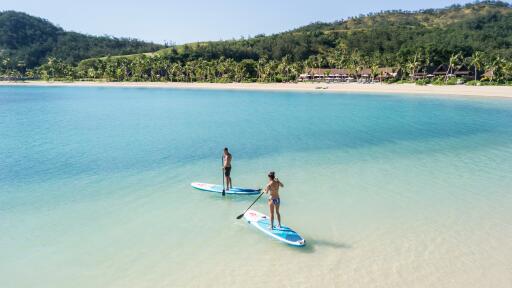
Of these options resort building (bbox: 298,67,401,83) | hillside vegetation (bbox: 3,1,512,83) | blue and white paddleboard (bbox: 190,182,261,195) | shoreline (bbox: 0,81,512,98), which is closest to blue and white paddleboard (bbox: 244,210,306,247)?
blue and white paddleboard (bbox: 190,182,261,195)

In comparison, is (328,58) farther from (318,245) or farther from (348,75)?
(318,245)

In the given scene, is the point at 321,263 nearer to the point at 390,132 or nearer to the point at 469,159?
the point at 469,159

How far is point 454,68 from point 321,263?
124m

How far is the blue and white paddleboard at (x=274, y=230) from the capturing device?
11820mm

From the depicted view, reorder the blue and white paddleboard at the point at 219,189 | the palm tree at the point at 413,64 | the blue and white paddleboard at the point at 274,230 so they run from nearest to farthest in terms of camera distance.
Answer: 1. the blue and white paddleboard at the point at 274,230
2. the blue and white paddleboard at the point at 219,189
3. the palm tree at the point at 413,64

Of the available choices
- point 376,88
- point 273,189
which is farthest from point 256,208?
point 376,88

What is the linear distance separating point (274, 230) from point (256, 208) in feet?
9.93

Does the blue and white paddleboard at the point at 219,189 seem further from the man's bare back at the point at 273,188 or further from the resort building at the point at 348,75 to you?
the resort building at the point at 348,75

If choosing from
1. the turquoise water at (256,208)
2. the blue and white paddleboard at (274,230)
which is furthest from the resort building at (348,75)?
the blue and white paddleboard at (274,230)

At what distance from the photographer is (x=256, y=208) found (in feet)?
50.8

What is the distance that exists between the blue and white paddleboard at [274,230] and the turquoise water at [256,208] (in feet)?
0.89

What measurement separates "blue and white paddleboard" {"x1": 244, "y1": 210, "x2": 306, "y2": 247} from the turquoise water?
27cm

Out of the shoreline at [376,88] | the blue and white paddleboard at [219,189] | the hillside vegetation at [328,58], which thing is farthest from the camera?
the hillside vegetation at [328,58]

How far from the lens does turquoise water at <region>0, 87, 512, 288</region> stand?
10.4m
